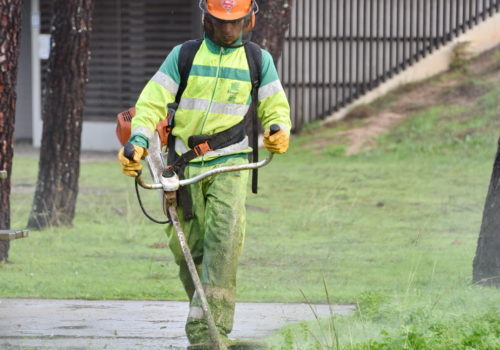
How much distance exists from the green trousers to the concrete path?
2.36 feet

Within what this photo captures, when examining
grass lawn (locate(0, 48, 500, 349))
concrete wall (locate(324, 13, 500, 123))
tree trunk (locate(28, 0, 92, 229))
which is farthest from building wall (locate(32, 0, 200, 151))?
tree trunk (locate(28, 0, 92, 229))

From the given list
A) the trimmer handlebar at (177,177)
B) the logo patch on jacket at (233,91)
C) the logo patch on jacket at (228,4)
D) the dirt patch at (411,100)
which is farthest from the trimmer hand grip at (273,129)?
the dirt patch at (411,100)

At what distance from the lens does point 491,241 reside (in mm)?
8125

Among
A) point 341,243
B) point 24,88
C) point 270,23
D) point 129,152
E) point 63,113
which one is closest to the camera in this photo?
point 129,152

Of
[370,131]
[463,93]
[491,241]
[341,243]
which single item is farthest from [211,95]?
[463,93]

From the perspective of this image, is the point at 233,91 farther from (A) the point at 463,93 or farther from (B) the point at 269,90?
(A) the point at 463,93

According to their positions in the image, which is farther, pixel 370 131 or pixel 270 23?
pixel 370 131

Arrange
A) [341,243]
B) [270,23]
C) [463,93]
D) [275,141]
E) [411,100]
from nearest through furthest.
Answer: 1. [275,141]
2. [341,243]
3. [270,23]
4. [463,93]
5. [411,100]

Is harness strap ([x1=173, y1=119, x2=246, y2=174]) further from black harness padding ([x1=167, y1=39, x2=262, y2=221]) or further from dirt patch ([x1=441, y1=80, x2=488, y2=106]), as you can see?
dirt patch ([x1=441, y1=80, x2=488, y2=106])

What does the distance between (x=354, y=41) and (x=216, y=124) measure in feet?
58.9

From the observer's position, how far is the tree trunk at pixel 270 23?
1318 cm

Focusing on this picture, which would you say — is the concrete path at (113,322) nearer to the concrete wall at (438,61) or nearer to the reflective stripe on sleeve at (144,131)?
the reflective stripe on sleeve at (144,131)

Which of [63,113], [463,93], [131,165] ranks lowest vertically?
[463,93]

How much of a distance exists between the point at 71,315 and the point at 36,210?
5045 millimetres
